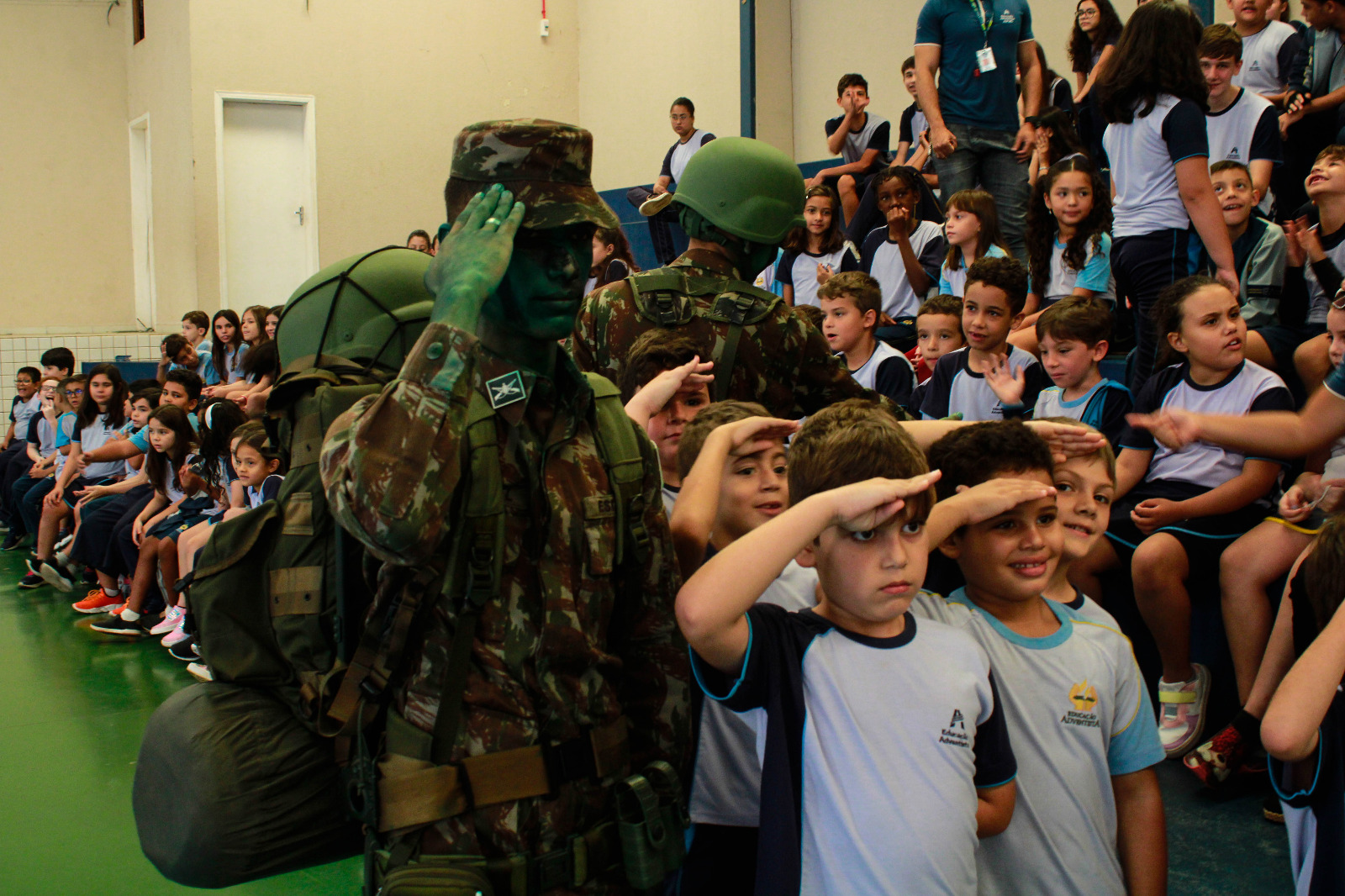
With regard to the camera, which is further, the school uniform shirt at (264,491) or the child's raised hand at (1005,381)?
the school uniform shirt at (264,491)

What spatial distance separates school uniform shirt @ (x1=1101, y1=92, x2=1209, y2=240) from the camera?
4.13 m

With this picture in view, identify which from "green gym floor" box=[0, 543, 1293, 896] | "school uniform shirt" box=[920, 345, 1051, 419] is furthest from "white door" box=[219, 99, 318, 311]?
"school uniform shirt" box=[920, 345, 1051, 419]

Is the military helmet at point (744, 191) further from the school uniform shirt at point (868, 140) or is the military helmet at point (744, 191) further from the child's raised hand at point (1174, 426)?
the school uniform shirt at point (868, 140)

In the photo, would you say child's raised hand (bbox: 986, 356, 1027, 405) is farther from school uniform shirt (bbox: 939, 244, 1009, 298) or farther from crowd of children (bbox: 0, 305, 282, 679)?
crowd of children (bbox: 0, 305, 282, 679)

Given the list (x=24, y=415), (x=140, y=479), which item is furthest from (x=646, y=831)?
(x=24, y=415)

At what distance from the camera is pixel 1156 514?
3.31 m

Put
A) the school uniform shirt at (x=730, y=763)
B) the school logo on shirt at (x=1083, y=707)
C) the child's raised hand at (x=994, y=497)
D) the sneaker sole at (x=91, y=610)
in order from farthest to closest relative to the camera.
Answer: the sneaker sole at (x=91, y=610) < the school uniform shirt at (x=730, y=763) < the school logo on shirt at (x=1083, y=707) < the child's raised hand at (x=994, y=497)

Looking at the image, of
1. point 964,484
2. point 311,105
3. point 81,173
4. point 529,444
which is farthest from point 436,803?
point 81,173

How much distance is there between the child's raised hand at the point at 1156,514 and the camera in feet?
10.8

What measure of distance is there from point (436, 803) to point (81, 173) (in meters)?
14.8

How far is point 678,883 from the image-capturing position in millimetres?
2010

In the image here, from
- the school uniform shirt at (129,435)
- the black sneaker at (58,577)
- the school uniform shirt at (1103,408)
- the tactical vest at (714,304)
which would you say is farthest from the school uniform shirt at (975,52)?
the black sneaker at (58,577)

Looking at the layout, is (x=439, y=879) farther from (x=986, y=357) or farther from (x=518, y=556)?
(x=986, y=357)

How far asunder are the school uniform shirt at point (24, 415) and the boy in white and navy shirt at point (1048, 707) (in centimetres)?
1076
